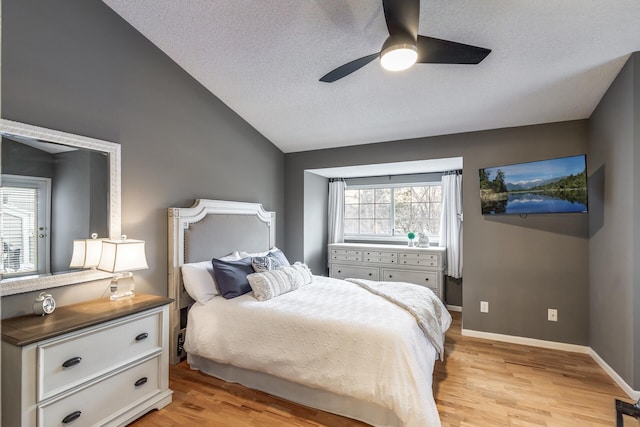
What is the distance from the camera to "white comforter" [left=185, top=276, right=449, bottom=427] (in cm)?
184

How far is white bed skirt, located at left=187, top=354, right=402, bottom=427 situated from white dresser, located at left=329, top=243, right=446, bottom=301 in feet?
8.19

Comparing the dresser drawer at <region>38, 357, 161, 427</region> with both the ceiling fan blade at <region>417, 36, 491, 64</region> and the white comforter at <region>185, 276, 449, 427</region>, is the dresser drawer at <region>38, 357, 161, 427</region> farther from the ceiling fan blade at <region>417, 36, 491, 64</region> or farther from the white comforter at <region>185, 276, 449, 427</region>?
the ceiling fan blade at <region>417, 36, 491, 64</region>

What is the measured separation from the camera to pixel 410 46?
1603 mm

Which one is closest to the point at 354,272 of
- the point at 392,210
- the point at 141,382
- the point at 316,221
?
the point at 316,221

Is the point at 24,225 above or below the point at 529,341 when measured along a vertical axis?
above

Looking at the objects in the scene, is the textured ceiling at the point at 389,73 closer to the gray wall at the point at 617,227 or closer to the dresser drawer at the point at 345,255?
the gray wall at the point at 617,227

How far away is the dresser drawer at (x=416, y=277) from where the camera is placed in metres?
4.18

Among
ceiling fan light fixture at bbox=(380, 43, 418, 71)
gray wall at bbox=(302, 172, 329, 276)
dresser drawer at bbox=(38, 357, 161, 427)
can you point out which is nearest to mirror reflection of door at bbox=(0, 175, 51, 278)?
dresser drawer at bbox=(38, 357, 161, 427)

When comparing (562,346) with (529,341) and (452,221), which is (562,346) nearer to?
(529,341)

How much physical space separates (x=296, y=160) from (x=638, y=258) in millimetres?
3868

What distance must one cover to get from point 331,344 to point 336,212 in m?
3.34

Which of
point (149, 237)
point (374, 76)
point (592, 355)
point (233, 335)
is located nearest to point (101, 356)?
point (233, 335)

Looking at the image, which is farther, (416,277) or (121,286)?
(416,277)

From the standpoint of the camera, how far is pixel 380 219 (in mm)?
5223
